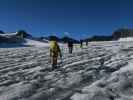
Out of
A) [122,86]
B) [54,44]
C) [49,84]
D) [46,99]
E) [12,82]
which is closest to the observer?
[46,99]

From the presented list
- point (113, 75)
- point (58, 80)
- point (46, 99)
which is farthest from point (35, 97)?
point (113, 75)

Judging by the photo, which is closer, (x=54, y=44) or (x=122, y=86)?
(x=122, y=86)

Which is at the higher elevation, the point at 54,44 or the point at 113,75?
the point at 54,44

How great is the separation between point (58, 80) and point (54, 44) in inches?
155

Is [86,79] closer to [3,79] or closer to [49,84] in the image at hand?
[49,84]

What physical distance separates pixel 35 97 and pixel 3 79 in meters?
3.79

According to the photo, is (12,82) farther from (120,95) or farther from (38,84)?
(120,95)

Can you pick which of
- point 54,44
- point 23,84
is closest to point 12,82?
point 23,84

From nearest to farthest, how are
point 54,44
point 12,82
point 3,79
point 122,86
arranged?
point 122,86, point 12,82, point 3,79, point 54,44

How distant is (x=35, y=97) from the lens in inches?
304

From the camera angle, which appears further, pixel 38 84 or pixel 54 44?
pixel 54 44

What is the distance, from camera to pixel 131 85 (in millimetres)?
8781

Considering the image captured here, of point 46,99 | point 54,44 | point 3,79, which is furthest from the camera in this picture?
point 54,44

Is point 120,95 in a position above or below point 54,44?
below
